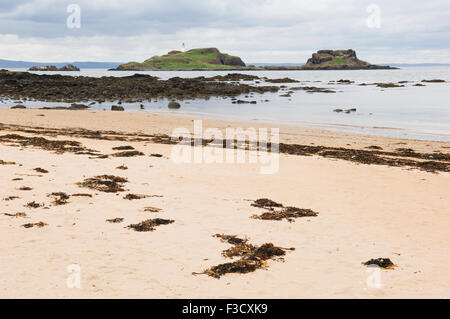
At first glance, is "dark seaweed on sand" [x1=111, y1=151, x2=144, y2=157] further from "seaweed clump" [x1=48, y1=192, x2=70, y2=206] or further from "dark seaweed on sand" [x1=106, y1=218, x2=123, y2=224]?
"dark seaweed on sand" [x1=106, y1=218, x2=123, y2=224]

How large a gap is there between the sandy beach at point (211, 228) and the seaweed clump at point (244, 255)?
0.17 metres

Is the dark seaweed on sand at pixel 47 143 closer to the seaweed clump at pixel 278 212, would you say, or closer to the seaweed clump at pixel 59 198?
the seaweed clump at pixel 59 198

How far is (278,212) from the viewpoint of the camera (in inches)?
432

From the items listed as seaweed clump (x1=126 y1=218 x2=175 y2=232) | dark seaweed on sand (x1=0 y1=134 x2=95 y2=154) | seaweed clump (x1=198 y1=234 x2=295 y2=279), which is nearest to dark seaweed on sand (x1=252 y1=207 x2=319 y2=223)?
seaweed clump (x1=198 y1=234 x2=295 y2=279)

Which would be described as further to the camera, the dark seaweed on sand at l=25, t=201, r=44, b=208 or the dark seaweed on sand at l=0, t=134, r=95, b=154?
the dark seaweed on sand at l=0, t=134, r=95, b=154

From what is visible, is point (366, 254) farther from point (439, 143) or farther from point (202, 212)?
point (439, 143)

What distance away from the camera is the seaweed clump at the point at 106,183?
1236 cm

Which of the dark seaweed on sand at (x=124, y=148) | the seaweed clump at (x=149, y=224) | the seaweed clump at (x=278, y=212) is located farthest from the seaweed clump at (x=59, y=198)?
the dark seaweed on sand at (x=124, y=148)

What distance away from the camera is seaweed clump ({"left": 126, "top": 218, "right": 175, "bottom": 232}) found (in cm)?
939

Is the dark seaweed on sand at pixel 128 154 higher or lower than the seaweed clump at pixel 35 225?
higher

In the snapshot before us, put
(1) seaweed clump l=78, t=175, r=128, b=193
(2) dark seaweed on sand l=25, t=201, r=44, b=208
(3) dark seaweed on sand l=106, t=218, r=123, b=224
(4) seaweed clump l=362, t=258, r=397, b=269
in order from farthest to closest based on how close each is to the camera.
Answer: (1) seaweed clump l=78, t=175, r=128, b=193 → (2) dark seaweed on sand l=25, t=201, r=44, b=208 → (3) dark seaweed on sand l=106, t=218, r=123, b=224 → (4) seaweed clump l=362, t=258, r=397, b=269

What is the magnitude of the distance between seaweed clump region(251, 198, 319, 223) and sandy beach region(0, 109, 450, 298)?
0.23 metres

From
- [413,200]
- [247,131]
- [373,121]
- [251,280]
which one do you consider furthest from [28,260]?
[373,121]
